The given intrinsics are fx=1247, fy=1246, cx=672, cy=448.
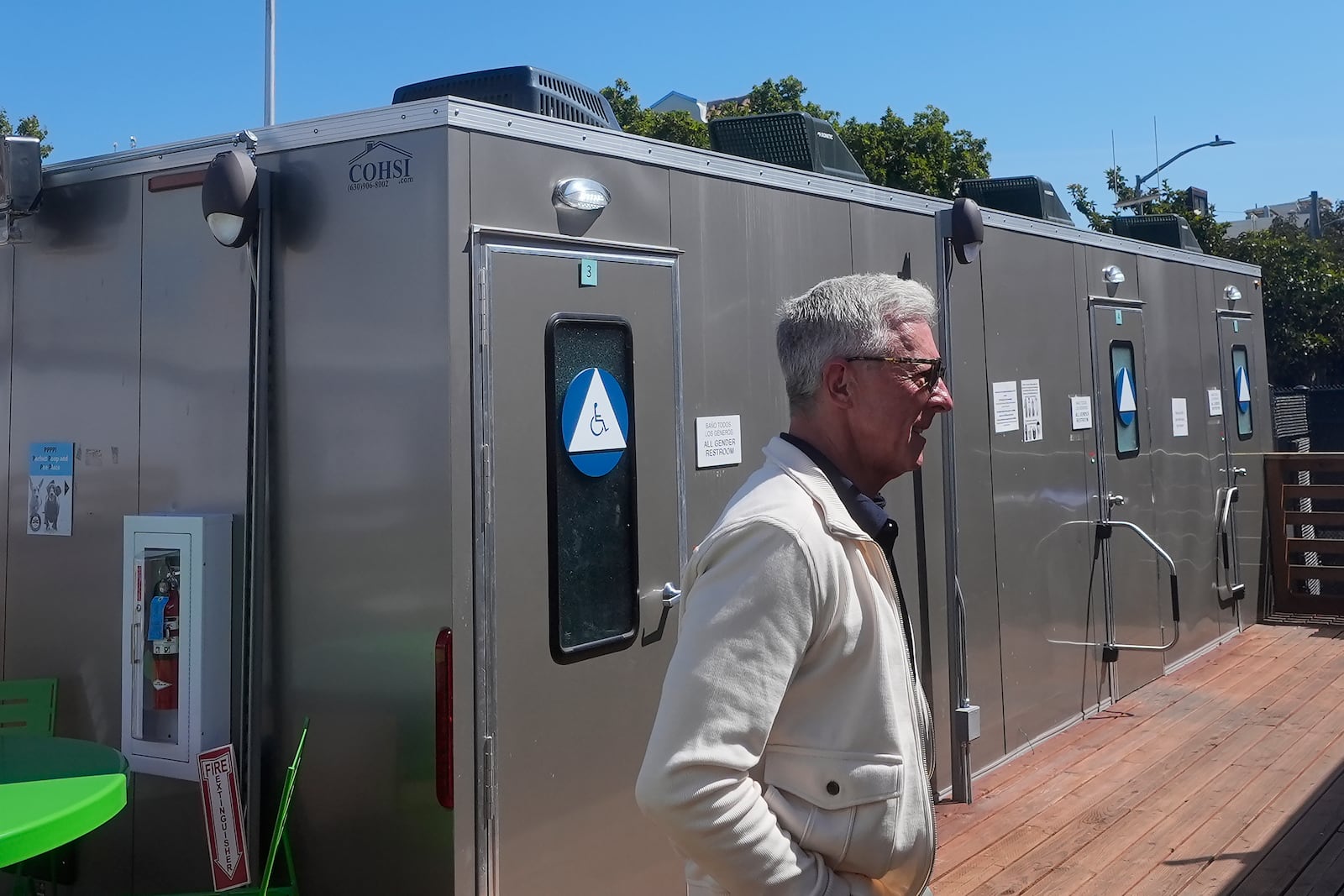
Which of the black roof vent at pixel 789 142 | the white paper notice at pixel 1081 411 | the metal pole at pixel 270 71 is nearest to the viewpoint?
the black roof vent at pixel 789 142

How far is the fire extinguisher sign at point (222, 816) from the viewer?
3.39 meters

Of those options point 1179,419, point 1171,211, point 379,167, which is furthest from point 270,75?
point 1171,211

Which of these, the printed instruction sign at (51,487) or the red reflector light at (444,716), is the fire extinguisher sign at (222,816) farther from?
the printed instruction sign at (51,487)

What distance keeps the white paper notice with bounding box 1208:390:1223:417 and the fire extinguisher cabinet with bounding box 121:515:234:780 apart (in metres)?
7.11

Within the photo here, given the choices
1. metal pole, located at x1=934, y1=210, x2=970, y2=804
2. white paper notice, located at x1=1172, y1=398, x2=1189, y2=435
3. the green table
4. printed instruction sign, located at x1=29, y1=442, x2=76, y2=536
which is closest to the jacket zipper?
the green table

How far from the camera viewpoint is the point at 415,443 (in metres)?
3.22

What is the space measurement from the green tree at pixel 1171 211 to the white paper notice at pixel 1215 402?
8.18 m

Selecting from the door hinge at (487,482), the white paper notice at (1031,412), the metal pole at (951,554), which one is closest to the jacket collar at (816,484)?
the door hinge at (487,482)

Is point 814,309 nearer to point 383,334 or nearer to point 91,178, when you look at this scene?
point 383,334

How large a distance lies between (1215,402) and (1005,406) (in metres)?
3.47

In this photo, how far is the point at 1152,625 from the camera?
293 inches

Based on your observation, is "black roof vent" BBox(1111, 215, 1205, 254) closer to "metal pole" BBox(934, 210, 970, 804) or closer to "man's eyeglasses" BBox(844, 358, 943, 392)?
"metal pole" BBox(934, 210, 970, 804)

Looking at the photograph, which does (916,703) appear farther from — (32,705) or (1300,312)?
(1300,312)

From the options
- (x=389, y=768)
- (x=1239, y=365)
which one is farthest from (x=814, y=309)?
(x=1239, y=365)
